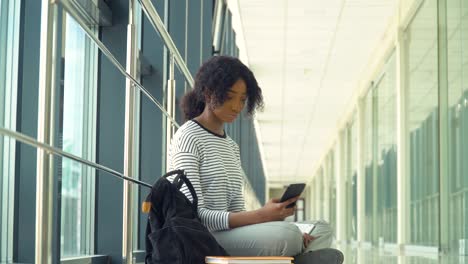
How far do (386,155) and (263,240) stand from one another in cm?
941

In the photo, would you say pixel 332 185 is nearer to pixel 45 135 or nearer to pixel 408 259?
pixel 408 259

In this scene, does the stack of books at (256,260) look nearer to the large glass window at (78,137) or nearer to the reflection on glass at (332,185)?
the large glass window at (78,137)

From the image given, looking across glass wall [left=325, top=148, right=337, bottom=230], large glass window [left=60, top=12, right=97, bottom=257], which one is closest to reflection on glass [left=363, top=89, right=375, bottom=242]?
glass wall [left=325, top=148, right=337, bottom=230]

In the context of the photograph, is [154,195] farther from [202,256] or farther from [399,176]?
[399,176]

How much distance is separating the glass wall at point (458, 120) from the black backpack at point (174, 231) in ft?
15.4

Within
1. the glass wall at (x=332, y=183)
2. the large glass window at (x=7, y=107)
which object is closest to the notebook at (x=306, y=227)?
the large glass window at (x=7, y=107)

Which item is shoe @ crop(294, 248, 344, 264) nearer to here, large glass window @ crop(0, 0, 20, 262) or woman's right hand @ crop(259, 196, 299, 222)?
woman's right hand @ crop(259, 196, 299, 222)

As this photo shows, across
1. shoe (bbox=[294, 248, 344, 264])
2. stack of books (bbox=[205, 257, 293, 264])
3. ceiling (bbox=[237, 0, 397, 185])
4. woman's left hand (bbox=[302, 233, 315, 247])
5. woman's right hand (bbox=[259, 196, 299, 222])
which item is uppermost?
ceiling (bbox=[237, 0, 397, 185])

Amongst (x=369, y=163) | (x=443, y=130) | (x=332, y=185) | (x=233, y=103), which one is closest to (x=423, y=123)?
(x=443, y=130)

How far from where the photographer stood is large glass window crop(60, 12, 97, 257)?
2760 mm

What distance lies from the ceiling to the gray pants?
6761 mm

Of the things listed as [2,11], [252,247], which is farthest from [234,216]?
[2,11]

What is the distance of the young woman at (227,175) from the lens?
1.82 meters

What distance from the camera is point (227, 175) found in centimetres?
205
